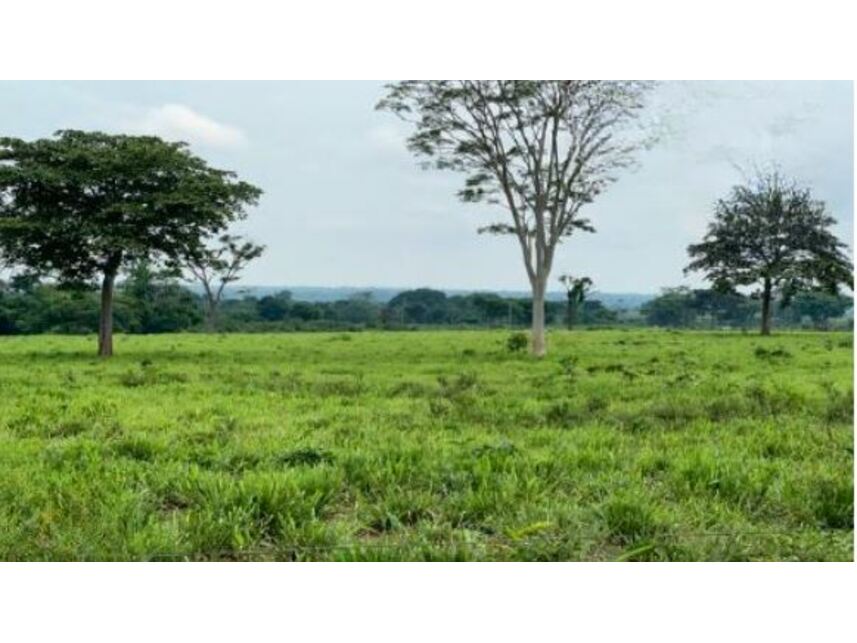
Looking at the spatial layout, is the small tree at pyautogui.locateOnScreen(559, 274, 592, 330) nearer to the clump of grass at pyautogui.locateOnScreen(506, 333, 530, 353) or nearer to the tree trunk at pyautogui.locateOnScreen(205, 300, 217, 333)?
the clump of grass at pyautogui.locateOnScreen(506, 333, 530, 353)

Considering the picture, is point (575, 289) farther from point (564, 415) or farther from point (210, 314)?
point (210, 314)

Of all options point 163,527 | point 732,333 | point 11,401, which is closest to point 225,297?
point 11,401

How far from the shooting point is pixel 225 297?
5.28 meters

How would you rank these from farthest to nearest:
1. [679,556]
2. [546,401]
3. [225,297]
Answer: [546,401] → [225,297] → [679,556]

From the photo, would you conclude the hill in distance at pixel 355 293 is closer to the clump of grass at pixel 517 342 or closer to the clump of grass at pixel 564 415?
the clump of grass at pixel 517 342

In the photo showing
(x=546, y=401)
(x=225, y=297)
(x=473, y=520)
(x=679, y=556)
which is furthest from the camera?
(x=546, y=401)

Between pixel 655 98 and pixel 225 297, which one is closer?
pixel 655 98

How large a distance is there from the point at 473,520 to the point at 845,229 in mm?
2981

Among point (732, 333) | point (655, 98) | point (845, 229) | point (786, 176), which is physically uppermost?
point (655, 98)

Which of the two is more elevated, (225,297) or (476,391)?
(225,297)

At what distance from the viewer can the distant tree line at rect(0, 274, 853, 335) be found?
17.3ft

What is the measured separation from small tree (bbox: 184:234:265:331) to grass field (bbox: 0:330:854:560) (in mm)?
381

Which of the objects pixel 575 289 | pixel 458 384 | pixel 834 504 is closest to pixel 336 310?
pixel 458 384
